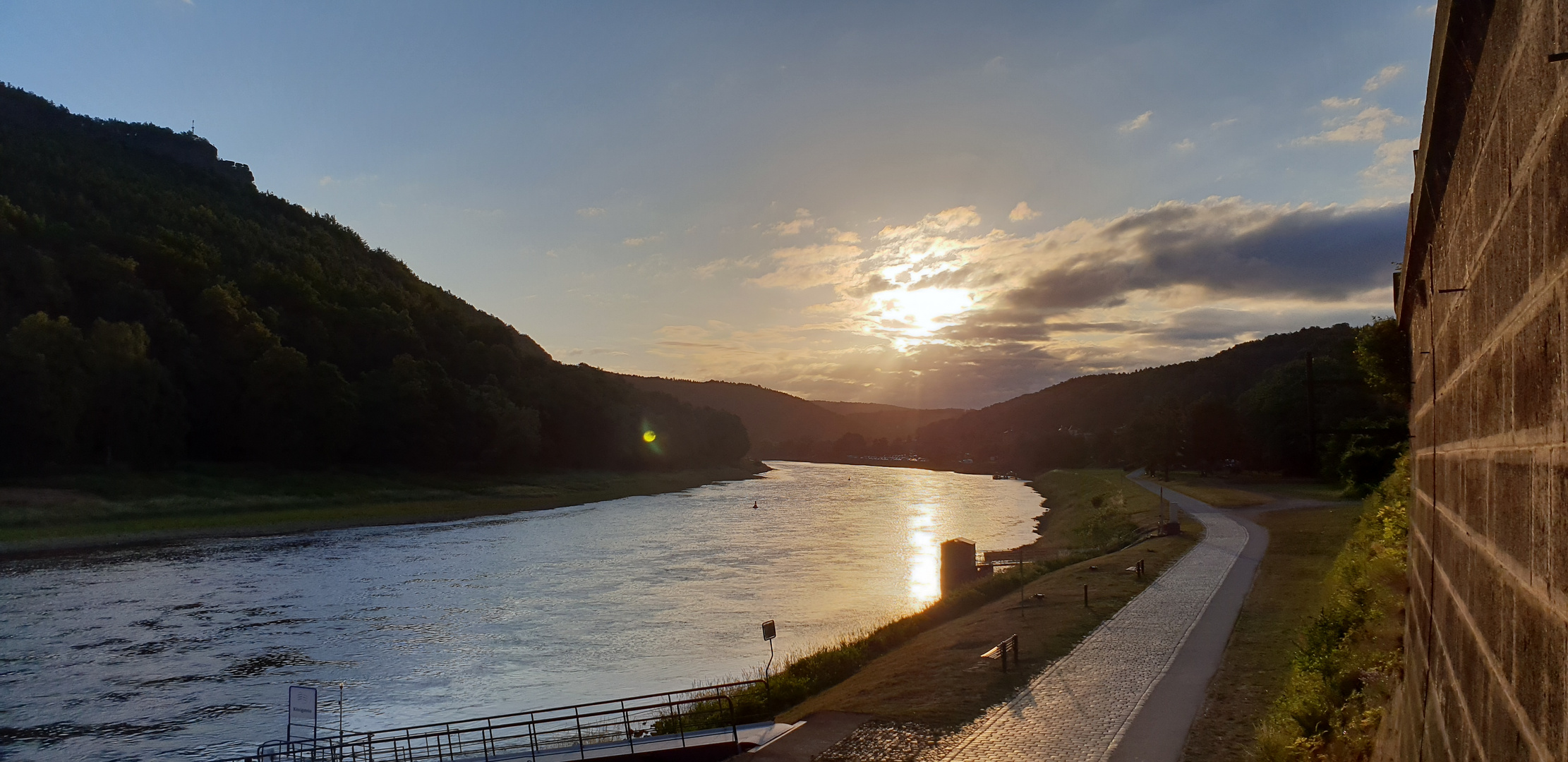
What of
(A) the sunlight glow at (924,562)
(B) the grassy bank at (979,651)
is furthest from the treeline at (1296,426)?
(A) the sunlight glow at (924,562)

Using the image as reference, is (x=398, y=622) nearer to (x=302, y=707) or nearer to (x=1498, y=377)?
(x=302, y=707)

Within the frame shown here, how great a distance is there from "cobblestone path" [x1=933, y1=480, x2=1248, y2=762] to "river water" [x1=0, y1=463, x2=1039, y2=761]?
916cm

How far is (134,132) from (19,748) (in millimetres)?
162948

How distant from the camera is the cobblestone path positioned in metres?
16.5

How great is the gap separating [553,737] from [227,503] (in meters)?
51.5

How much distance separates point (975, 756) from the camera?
16.3m

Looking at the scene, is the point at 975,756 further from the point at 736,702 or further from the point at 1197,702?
the point at 736,702

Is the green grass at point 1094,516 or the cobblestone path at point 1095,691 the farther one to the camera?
the green grass at point 1094,516

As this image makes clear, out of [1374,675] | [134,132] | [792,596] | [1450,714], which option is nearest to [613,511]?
[792,596]

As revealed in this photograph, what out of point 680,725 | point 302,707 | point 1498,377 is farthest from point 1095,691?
point 1498,377

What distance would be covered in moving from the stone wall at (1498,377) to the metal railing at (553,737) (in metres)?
15.3

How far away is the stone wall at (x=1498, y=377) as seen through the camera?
224 cm

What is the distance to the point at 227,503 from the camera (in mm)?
62594

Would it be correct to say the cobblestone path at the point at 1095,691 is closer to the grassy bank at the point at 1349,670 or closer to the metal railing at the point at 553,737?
the grassy bank at the point at 1349,670
